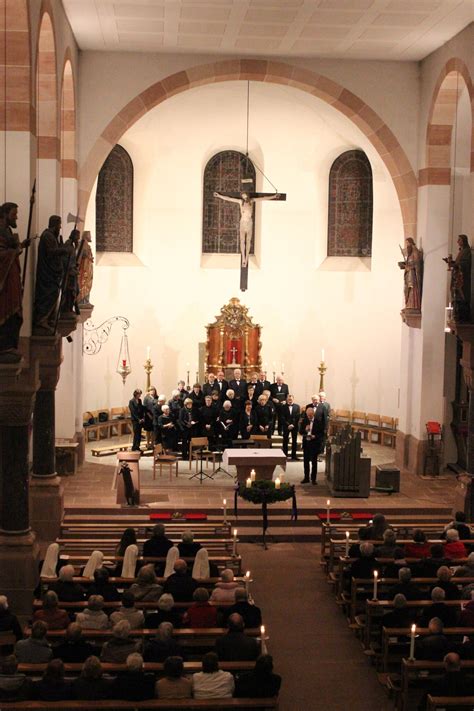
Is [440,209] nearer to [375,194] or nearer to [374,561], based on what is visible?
[375,194]

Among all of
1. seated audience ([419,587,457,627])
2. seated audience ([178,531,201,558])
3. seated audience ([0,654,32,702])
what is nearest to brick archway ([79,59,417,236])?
seated audience ([178,531,201,558])

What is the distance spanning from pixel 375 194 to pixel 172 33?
715cm

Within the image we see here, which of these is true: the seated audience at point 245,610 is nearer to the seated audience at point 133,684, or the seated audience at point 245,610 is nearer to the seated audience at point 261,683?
the seated audience at point 261,683

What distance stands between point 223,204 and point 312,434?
790cm

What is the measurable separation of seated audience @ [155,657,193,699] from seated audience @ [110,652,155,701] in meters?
0.07

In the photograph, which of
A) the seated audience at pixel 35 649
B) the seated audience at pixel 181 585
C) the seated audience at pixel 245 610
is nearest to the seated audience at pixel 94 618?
the seated audience at pixel 35 649

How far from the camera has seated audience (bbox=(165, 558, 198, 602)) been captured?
35.7 ft

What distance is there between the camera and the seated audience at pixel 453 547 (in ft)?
41.1

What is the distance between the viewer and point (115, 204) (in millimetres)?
23891

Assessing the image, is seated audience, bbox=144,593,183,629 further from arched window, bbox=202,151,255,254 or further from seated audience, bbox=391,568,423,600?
arched window, bbox=202,151,255,254

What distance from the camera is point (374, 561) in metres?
12.3

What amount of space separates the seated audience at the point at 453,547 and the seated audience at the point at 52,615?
4741mm

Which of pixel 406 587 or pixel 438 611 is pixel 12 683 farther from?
pixel 406 587

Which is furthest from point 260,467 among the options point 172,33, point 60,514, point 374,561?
point 172,33
